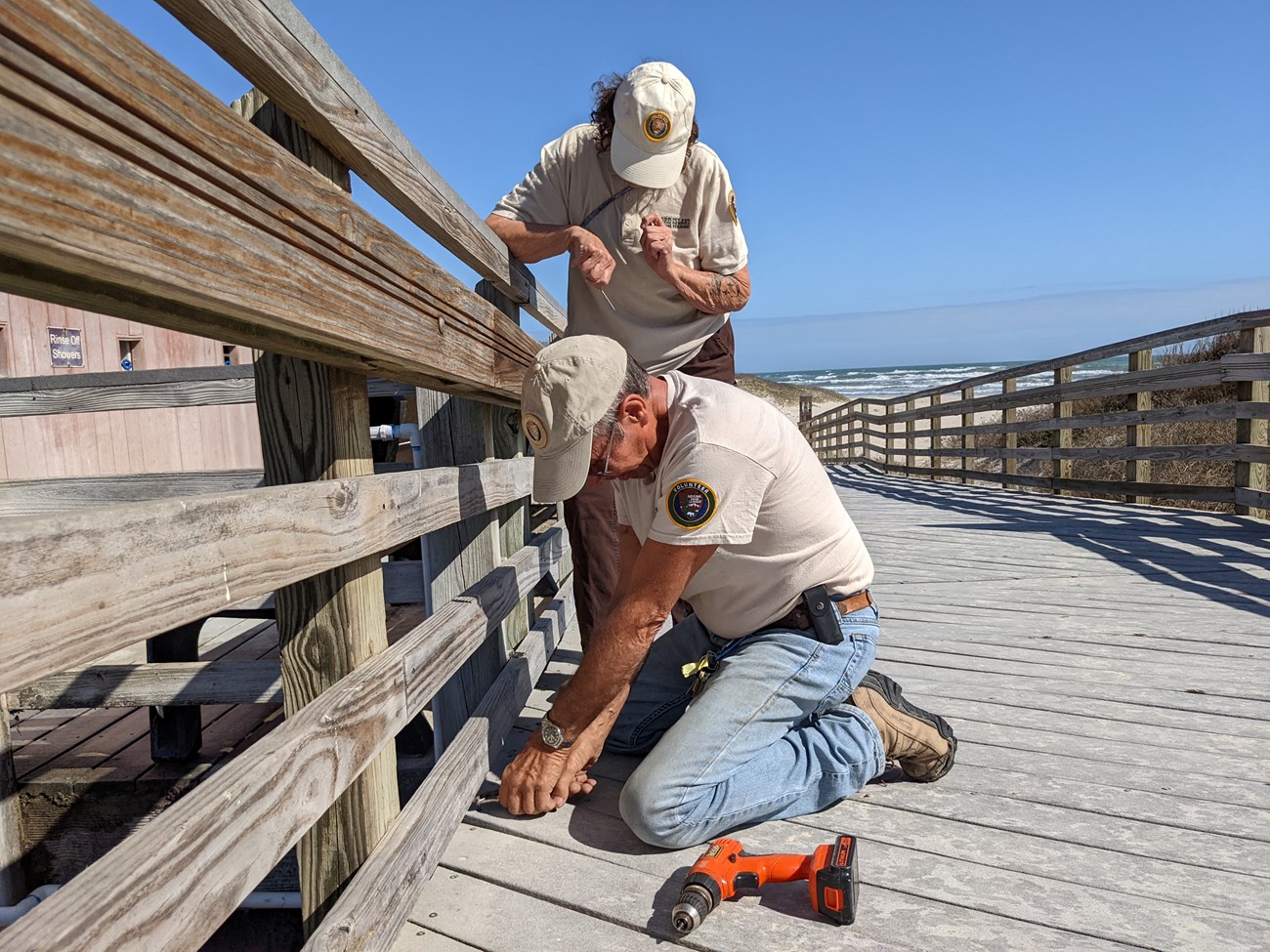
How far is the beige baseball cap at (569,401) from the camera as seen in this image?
82.5 inches

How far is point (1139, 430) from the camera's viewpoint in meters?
8.07

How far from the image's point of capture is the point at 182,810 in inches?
42.3

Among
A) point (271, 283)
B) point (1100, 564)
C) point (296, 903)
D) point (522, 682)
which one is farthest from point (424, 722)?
point (1100, 564)

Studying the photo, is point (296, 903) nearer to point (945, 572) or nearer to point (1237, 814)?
point (1237, 814)

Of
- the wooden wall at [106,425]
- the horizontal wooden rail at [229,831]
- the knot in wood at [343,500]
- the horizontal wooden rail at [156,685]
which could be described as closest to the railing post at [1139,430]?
the horizontal wooden rail at [156,685]

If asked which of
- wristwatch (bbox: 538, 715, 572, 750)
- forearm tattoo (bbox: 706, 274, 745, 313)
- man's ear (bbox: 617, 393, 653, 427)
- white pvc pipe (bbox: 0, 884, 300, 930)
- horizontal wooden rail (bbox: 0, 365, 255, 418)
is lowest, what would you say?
white pvc pipe (bbox: 0, 884, 300, 930)

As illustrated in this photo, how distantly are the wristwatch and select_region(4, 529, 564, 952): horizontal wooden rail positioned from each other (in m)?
0.42

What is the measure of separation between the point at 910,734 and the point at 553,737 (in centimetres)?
95

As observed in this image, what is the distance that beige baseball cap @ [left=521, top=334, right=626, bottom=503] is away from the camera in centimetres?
210

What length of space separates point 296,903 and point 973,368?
75582mm

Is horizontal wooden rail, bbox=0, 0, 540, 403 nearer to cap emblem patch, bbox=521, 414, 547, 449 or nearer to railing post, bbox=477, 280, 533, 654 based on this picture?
cap emblem patch, bbox=521, 414, 547, 449

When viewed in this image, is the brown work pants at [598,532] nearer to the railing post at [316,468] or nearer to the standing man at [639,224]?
the standing man at [639,224]

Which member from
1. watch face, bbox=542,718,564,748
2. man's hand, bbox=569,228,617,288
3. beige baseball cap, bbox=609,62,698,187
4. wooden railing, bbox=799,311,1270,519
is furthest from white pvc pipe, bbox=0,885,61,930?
wooden railing, bbox=799,311,1270,519

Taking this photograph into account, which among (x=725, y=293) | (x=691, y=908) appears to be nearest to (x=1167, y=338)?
(x=725, y=293)
